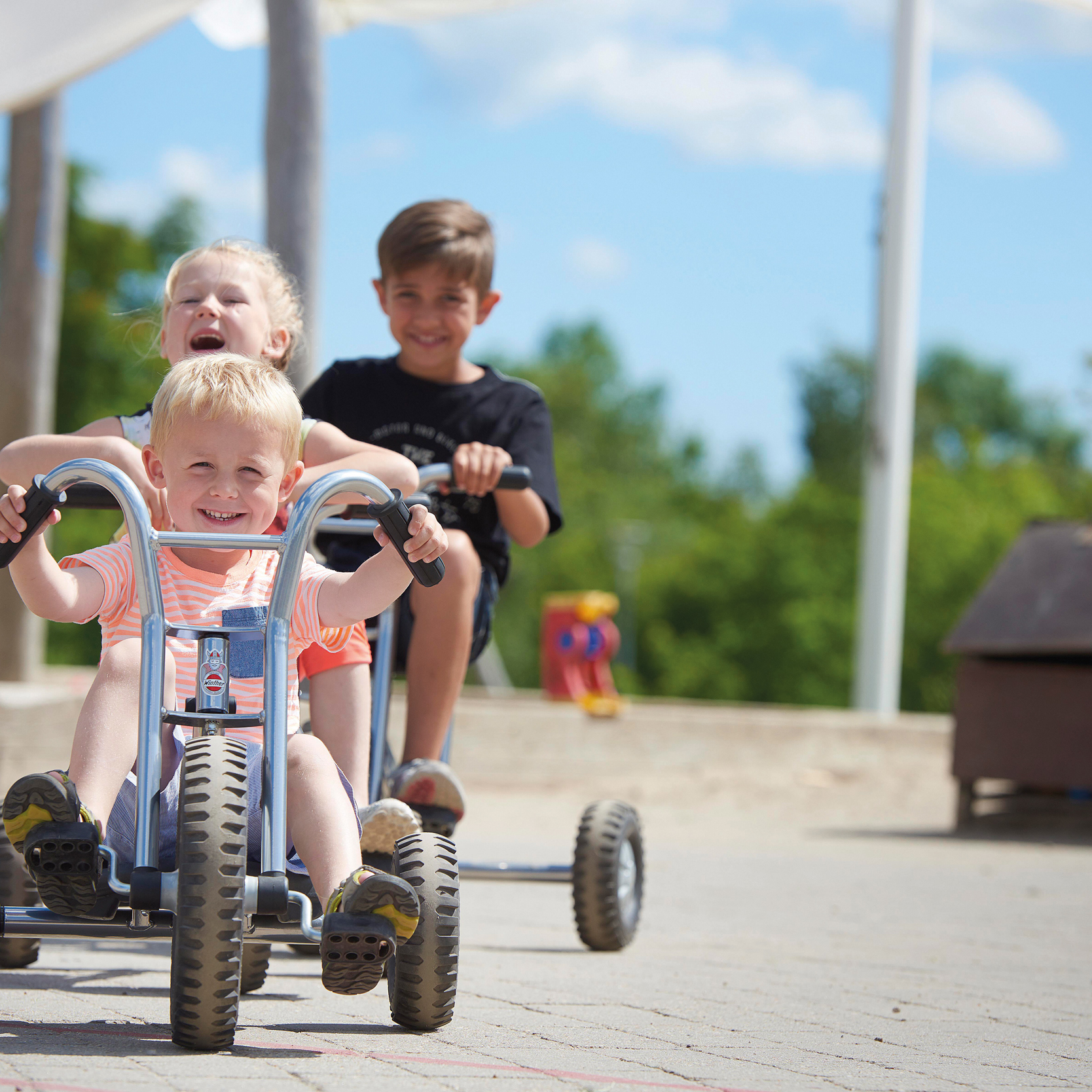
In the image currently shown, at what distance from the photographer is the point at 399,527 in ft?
8.49

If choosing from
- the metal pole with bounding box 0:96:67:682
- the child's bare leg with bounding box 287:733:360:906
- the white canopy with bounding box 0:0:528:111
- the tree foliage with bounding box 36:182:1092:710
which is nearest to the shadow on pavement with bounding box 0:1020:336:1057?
the child's bare leg with bounding box 287:733:360:906

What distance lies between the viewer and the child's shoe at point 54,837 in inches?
95.3

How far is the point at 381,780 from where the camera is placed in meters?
3.71

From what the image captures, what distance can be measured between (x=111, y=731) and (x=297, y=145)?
511cm

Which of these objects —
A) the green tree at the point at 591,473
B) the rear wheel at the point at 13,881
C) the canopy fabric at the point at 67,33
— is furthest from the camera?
the green tree at the point at 591,473

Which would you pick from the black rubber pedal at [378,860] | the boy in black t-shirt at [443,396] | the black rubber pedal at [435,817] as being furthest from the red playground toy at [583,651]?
the black rubber pedal at [378,860]

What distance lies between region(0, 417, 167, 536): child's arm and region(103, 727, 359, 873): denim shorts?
59 centimetres

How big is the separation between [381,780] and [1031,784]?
637 centimetres

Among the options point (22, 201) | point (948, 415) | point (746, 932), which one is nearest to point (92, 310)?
point (22, 201)

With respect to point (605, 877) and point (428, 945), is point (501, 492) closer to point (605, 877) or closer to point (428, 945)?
point (605, 877)

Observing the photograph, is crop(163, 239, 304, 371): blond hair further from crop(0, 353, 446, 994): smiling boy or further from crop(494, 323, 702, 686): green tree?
crop(494, 323, 702, 686): green tree

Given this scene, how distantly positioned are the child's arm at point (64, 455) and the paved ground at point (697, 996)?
0.98 meters

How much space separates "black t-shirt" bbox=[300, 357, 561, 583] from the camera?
14.0 feet

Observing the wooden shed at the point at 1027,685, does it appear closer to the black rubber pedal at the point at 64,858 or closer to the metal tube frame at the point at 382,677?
the metal tube frame at the point at 382,677
